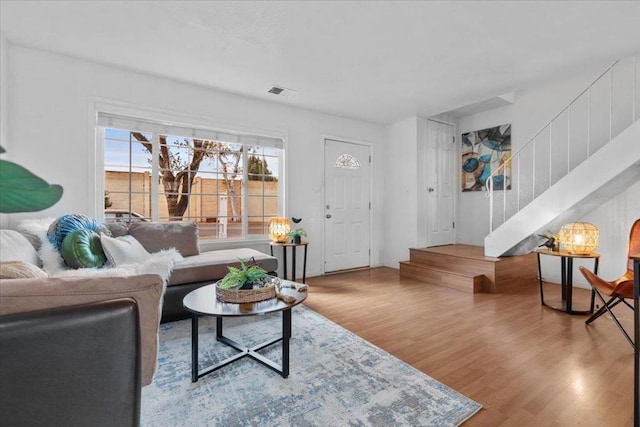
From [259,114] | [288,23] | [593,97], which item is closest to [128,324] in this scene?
[288,23]

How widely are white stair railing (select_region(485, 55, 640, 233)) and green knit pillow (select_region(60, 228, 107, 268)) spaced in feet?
14.5

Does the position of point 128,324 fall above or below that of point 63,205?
below

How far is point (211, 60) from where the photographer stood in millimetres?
→ 3096

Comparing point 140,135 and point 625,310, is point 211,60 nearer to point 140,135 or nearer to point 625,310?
point 140,135

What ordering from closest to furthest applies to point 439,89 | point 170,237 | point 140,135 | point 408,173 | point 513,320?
1. point 513,320
2. point 170,237
3. point 140,135
4. point 439,89
5. point 408,173

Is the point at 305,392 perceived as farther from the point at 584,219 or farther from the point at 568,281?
the point at 584,219

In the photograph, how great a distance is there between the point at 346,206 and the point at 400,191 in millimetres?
967

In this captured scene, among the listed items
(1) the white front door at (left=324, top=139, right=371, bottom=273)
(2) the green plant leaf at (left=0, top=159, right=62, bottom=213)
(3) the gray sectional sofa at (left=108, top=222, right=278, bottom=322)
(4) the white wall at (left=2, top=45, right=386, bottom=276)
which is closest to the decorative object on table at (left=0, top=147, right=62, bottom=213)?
(2) the green plant leaf at (left=0, top=159, right=62, bottom=213)

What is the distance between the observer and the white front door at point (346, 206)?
4.92 metres

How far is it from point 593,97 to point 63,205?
242 inches

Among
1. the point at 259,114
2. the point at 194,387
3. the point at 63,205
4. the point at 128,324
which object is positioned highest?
the point at 259,114

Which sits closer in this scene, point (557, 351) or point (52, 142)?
point (557, 351)

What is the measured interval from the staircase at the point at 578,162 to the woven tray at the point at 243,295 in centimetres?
340

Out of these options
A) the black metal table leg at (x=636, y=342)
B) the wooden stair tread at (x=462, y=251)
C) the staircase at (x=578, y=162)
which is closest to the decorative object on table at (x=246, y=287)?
the black metal table leg at (x=636, y=342)
